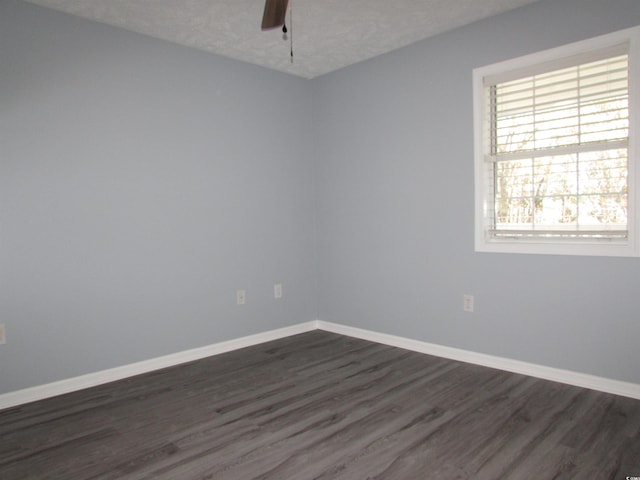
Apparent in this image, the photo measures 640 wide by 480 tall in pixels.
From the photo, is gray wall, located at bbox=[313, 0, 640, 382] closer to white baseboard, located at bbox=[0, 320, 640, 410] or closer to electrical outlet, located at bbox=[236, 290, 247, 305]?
white baseboard, located at bbox=[0, 320, 640, 410]

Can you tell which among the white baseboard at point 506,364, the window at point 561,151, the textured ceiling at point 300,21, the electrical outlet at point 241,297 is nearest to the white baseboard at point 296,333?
the white baseboard at point 506,364

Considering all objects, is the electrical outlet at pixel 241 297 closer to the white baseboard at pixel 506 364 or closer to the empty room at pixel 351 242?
the empty room at pixel 351 242

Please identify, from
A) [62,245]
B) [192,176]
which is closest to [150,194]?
[192,176]

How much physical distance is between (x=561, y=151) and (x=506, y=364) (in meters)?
1.44

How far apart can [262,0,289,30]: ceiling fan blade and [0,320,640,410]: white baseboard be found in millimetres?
2440

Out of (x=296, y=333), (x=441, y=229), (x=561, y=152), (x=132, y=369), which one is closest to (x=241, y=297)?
(x=296, y=333)

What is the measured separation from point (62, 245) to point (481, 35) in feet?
10.1

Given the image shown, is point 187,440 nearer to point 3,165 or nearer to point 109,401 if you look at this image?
point 109,401

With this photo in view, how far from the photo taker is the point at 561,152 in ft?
9.59

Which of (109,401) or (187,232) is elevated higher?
(187,232)

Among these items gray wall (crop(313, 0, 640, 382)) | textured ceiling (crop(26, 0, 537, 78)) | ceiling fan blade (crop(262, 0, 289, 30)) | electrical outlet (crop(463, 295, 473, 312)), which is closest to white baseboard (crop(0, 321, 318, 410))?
gray wall (crop(313, 0, 640, 382))

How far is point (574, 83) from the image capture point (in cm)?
287

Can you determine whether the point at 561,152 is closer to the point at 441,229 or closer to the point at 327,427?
the point at 441,229

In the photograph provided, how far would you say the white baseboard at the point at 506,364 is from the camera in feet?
8.89
